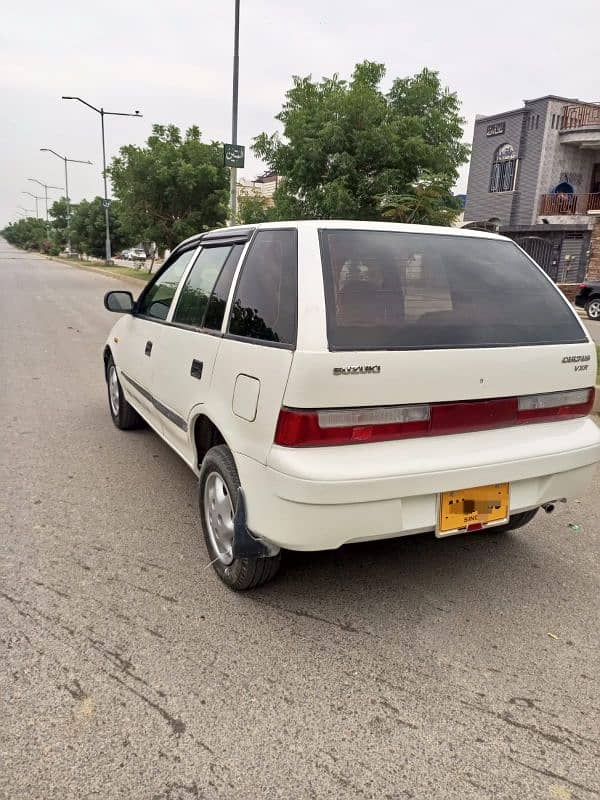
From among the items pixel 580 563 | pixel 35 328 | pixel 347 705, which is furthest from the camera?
pixel 35 328

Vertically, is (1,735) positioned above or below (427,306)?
below

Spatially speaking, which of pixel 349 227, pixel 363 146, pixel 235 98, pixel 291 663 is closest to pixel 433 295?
pixel 349 227

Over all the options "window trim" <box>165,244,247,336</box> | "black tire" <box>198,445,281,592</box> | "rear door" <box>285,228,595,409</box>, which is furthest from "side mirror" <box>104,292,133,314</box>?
"rear door" <box>285,228,595,409</box>

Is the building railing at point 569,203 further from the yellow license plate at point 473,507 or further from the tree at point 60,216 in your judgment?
the tree at point 60,216

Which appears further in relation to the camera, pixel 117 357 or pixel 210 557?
pixel 117 357

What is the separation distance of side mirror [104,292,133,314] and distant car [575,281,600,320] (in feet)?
53.5

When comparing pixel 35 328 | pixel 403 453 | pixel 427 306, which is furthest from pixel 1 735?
pixel 35 328

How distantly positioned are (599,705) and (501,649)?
0.40 m

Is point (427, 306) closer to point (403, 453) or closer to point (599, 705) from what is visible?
point (403, 453)

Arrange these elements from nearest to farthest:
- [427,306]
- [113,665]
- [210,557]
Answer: [113,665] → [427,306] → [210,557]

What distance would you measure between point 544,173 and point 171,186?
617 inches

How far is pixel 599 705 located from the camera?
2.18 m

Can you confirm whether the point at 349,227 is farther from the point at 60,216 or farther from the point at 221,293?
the point at 60,216

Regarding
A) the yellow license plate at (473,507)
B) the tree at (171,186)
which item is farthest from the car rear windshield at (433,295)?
the tree at (171,186)
